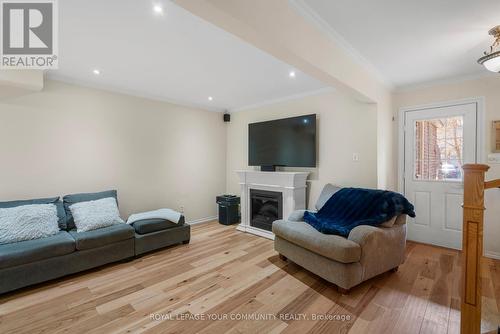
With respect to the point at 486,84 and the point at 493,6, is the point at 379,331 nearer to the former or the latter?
the point at 493,6

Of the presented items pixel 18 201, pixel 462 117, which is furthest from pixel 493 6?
pixel 18 201

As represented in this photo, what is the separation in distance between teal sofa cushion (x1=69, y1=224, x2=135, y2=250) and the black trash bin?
191 centimetres

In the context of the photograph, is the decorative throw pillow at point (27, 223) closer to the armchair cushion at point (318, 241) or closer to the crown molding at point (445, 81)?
the armchair cushion at point (318, 241)

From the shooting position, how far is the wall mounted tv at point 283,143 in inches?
147

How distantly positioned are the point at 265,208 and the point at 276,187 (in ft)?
1.76

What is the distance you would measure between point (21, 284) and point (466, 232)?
12.4 ft

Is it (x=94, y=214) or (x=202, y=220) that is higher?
(x=94, y=214)

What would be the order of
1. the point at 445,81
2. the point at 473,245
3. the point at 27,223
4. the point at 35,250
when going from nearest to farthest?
the point at 473,245
the point at 35,250
the point at 27,223
the point at 445,81

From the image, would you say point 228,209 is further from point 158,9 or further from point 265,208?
point 158,9

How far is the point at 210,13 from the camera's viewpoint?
133 cm

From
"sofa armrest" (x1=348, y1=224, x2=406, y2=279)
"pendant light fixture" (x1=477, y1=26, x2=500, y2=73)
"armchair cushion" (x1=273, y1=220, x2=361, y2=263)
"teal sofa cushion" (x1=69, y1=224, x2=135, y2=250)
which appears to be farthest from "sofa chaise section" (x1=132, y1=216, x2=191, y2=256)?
"pendant light fixture" (x1=477, y1=26, x2=500, y2=73)

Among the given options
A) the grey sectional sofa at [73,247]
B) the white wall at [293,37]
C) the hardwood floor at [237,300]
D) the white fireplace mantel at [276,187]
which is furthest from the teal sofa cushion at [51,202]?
the white wall at [293,37]

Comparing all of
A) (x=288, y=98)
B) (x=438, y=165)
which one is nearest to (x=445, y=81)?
(x=438, y=165)

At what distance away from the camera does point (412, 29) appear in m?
2.02
